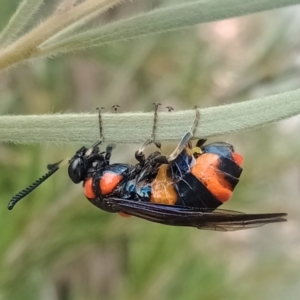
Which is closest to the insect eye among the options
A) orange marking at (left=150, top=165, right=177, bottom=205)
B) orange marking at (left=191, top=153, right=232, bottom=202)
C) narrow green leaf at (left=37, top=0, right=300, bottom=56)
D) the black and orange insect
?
the black and orange insect

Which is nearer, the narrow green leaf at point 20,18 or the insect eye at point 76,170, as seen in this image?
the narrow green leaf at point 20,18

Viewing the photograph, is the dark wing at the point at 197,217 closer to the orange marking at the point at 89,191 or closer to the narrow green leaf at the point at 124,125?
the orange marking at the point at 89,191

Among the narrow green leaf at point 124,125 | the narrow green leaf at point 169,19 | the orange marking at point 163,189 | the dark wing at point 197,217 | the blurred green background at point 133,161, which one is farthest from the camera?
the blurred green background at point 133,161

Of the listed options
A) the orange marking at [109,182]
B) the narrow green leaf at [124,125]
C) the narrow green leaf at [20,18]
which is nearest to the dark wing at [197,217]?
the orange marking at [109,182]

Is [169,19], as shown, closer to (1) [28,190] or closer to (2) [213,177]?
(2) [213,177]

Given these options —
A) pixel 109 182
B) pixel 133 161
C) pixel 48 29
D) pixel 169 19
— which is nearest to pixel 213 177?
pixel 109 182

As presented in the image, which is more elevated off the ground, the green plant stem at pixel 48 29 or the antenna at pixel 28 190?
the green plant stem at pixel 48 29

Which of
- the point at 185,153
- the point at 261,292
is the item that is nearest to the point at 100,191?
the point at 185,153
